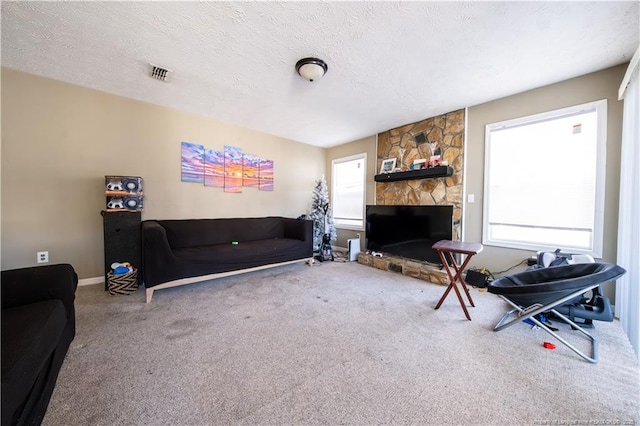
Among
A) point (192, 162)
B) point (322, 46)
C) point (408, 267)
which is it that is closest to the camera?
point (322, 46)

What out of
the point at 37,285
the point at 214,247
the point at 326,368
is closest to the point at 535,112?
the point at 326,368

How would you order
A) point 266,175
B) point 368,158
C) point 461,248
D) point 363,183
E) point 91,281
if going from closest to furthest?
point 461,248 < point 91,281 < point 266,175 < point 368,158 < point 363,183

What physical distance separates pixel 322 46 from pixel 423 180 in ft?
8.49

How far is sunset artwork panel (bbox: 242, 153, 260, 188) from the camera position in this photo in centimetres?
411

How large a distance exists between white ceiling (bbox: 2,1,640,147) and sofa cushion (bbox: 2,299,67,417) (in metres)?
2.10

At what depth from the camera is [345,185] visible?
5152 mm

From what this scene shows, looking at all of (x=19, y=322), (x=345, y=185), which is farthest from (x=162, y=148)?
(x=345, y=185)

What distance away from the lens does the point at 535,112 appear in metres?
2.70

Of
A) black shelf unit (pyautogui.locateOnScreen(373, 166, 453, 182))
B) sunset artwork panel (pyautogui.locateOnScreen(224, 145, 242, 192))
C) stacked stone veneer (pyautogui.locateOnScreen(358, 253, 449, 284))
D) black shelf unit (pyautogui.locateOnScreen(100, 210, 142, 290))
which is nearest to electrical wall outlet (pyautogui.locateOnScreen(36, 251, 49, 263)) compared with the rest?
black shelf unit (pyautogui.locateOnScreen(100, 210, 142, 290))

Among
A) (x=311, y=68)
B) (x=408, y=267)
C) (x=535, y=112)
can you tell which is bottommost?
(x=408, y=267)

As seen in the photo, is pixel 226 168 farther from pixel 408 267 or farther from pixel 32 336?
pixel 408 267

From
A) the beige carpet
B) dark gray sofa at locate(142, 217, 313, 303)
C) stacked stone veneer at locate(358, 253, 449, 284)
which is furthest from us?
stacked stone veneer at locate(358, 253, 449, 284)

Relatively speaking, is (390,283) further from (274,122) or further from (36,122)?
(36,122)

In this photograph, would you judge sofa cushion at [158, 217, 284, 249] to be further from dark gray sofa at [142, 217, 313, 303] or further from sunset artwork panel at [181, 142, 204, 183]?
sunset artwork panel at [181, 142, 204, 183]
